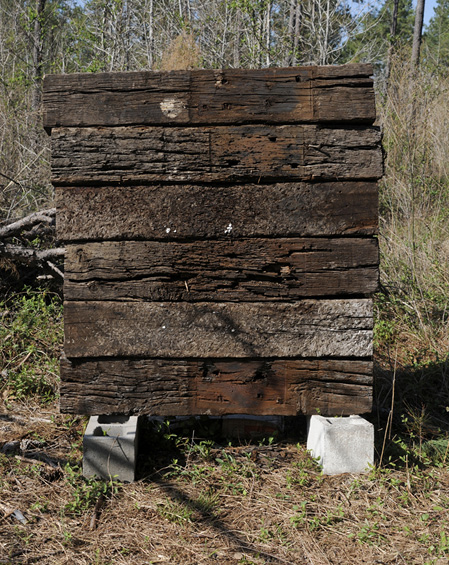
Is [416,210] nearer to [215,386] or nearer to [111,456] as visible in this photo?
[215,386]

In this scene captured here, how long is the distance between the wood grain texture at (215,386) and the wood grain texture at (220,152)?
1022mm

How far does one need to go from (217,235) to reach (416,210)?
4.52 meters

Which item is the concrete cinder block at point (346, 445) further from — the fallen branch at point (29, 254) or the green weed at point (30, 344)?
the fallen branch at point (29, 254)

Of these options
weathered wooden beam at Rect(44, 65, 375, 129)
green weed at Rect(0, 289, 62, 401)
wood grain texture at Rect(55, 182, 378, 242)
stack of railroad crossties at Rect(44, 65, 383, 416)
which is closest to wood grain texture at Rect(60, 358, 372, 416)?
stack of railroad crossties at Rect(44, 65, 383, 416)

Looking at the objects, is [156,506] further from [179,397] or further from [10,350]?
[10,350]

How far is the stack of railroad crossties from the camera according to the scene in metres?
2.78

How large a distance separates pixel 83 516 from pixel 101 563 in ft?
1.30

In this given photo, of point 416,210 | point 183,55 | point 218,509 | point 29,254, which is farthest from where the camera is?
point 183,55

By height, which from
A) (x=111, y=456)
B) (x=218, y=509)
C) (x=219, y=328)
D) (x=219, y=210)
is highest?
(x=219, y=210)

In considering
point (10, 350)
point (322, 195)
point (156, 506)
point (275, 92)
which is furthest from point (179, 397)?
point (10, 350)

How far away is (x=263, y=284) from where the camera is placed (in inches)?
113

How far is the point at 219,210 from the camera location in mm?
2807

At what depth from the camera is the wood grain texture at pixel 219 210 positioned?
9.20 feet

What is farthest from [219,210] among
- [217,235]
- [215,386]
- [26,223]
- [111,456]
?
[26,223]
